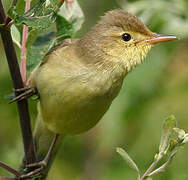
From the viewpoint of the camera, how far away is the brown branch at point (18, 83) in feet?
8.60

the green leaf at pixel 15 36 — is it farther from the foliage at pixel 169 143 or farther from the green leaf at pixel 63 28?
the foliage at pixel 169 143

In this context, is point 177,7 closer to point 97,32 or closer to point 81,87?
point 97,32

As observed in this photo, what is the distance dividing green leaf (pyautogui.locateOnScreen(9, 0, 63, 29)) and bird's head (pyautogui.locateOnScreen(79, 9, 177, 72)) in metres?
1.09

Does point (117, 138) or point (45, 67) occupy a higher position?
point (45, 67)

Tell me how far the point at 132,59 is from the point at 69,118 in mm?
629

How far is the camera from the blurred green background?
169 inches

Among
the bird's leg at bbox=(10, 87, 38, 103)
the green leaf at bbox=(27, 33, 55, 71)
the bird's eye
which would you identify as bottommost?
the bird's leg at bbox=(10, 87, 38, 103)

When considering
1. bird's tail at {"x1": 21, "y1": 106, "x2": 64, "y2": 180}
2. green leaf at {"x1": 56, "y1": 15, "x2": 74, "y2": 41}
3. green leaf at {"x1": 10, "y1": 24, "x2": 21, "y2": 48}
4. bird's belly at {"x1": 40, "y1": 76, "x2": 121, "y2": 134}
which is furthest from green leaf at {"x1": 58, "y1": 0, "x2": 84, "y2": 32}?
bird's tail at {"x1": 21, "y1": 106, "x2": 64, "y2": 180}

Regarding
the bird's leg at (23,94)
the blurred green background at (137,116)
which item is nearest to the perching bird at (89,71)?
the bird's leg at (23,94)

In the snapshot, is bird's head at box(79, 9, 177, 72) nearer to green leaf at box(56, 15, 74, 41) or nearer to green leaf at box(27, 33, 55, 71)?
green leaf at box(56, 15, 74, 41)

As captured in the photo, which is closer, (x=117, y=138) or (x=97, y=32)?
(x=97, y=32)

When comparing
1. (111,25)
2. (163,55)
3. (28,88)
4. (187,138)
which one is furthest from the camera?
(163,55)

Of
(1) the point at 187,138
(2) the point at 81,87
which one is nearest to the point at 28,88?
(2) the point at 81,87

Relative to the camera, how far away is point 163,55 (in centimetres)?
462
